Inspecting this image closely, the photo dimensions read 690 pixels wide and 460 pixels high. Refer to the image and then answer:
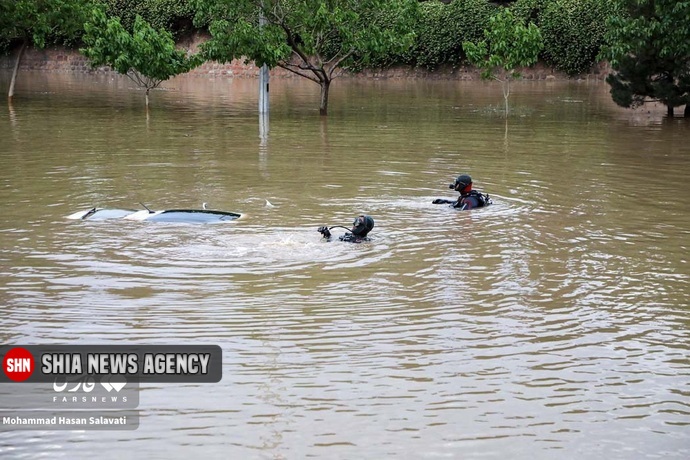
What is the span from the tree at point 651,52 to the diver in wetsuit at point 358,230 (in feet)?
62.0

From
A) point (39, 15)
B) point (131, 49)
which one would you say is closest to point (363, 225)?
point (131, 49)

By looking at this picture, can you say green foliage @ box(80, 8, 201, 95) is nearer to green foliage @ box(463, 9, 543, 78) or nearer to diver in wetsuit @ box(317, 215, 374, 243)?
Result: green foliage @ box(463, 9, 543, 78)

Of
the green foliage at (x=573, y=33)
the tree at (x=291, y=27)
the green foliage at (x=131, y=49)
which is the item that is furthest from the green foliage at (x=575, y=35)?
the green foliage at (x=131, y=49)

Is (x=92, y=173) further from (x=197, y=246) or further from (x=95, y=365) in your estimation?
(x=95, y=365)

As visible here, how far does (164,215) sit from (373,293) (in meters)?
4.90

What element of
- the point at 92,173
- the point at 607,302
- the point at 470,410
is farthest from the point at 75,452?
the point at 92,173

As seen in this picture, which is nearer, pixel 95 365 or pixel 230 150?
pixel 95 365

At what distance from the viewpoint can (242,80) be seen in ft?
213

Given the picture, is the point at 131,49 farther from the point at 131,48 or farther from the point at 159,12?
the point at 159,12

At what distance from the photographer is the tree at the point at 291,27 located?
31969 millimetres

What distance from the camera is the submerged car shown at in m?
15.3

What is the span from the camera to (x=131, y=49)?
120 feet

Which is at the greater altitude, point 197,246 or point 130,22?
point 130,22

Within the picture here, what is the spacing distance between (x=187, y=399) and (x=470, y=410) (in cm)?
230
